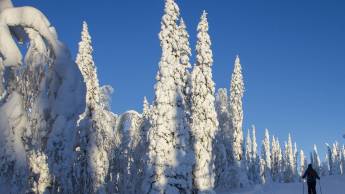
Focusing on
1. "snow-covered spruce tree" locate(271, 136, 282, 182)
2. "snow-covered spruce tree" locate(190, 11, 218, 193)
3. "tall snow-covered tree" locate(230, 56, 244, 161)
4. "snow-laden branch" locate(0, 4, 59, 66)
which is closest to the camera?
"snow-laden branch" locate(0, 4, 59, 66)

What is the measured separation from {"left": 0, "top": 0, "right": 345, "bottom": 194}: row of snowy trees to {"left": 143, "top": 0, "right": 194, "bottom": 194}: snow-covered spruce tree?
0.20ft

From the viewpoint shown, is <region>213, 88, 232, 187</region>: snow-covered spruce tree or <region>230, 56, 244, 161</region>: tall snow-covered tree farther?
<region>230, 56, 244, 161</region>: tall snow-covered tree

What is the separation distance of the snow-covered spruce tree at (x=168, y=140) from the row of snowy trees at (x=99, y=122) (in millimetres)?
60

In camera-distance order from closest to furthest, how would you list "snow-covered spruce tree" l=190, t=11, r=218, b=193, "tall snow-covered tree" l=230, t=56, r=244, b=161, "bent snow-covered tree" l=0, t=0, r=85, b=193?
"bent snow-covered tree" l=0, t=0, r=85, b=193, "snow-covered spruce tree" l=190, t=11, r=218, b=193, "tall snow-covered tree" l=230, t=56, r=244, b=161

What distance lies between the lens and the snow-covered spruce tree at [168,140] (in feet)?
105

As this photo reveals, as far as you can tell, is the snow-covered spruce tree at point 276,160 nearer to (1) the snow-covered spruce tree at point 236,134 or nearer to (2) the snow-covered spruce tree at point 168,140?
(1) the snow-covered spruce tree at point 236,134

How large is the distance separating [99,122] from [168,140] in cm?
1375

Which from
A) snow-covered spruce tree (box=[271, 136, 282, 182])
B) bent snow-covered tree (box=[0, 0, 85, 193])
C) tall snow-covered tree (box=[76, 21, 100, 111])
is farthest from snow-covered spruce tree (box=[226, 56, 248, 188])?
snow-covered spruce tree (box=[271, 136, 282, 182])

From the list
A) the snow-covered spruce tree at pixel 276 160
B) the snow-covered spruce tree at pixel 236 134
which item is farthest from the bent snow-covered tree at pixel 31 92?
the snow-covered spruce tree at pixel 276 160

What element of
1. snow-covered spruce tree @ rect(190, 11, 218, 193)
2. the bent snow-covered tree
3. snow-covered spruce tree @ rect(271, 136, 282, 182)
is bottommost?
the bent snow-covered tree

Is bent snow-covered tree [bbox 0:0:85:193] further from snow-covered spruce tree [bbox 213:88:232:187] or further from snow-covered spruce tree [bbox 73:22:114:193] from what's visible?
snow-covered spruce tree [bbox 213:88:232:187]

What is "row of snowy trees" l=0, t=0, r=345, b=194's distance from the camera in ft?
34.6

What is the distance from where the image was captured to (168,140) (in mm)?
32656

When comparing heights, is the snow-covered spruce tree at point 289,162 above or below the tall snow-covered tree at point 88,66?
above
